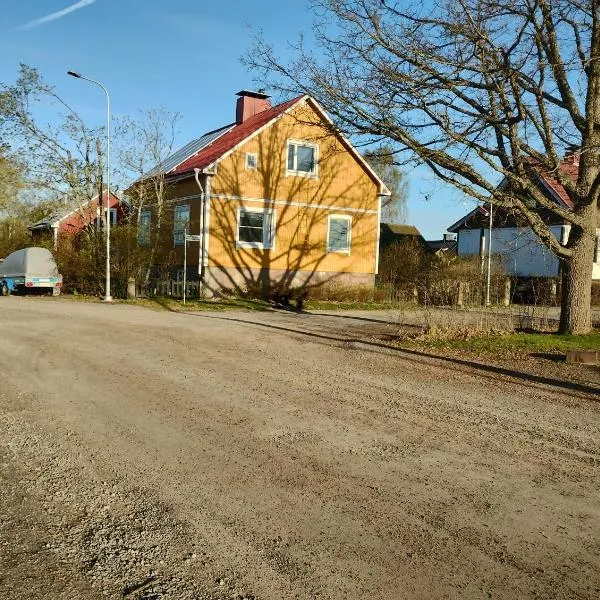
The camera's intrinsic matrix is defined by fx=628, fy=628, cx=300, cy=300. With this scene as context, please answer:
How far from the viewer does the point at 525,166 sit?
13.2 metres

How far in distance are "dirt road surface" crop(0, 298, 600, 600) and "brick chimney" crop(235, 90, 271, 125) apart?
23.7 meters

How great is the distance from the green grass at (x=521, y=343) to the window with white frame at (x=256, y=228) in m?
15.0

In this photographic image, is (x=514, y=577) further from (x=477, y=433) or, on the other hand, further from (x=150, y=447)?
(x=150, y=447)

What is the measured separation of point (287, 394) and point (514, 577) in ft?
14.9

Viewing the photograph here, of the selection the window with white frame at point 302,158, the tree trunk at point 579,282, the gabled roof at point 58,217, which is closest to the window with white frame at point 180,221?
the gabled roof at point 58,217

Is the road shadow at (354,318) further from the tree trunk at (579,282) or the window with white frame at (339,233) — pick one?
the window with white frame at (339,233)

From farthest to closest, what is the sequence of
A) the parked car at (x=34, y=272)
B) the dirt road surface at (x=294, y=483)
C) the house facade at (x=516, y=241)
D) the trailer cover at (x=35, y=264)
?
the house facade at (x=516, y=241) → the trailer cover at (x=35, y=264) → the parked car at (x=34, y=272) → the dirt road surface at (x=294, y=483)

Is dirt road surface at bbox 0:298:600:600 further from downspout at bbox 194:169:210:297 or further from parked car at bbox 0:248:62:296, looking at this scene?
parked car at bbox 0:248:62:296

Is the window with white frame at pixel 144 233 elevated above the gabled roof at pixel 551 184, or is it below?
below

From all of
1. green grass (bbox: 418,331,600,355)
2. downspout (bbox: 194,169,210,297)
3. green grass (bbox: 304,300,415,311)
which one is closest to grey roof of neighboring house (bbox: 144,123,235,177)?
downspout (bbox: 194,169,210,297)

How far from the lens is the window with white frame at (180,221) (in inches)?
1046

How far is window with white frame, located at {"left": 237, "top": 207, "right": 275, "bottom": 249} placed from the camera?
26.1 metres

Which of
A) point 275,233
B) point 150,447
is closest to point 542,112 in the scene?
point 150,447

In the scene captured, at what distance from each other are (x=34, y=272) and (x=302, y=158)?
12096mm
